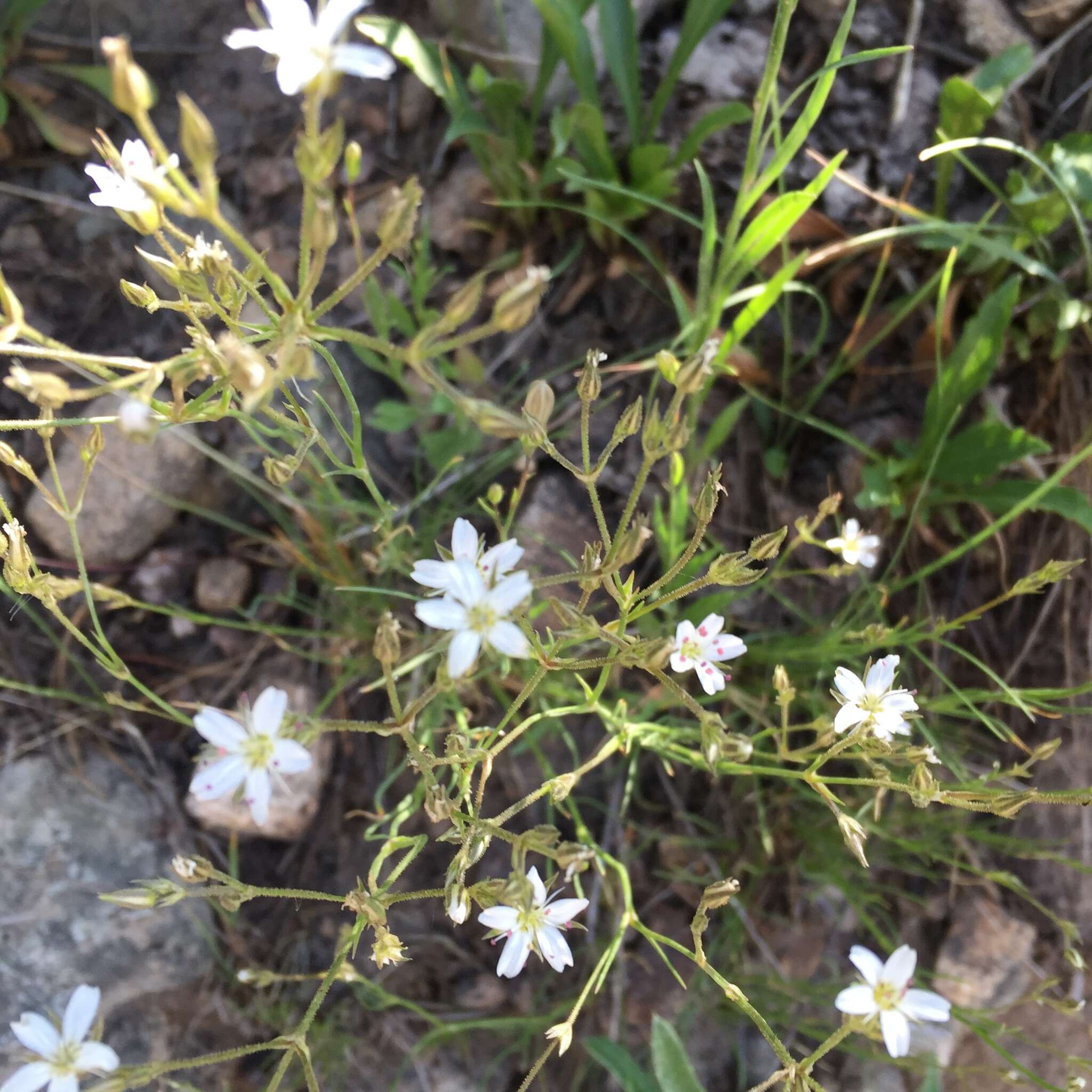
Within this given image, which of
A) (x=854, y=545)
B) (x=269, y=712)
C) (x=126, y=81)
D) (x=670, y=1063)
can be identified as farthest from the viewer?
(x=854, y=545)

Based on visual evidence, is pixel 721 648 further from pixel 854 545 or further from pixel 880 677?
pixel 854 545

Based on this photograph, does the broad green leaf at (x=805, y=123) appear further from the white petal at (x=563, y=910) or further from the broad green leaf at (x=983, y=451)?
the white petal at (x=563, y=910)

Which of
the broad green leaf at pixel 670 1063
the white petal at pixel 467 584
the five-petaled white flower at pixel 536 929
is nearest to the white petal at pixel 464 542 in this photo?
the white petal at pixel 467 584

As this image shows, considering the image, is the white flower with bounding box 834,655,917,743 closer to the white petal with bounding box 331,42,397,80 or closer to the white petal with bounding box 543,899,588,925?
the white petal with bounding box 543,899,588,925

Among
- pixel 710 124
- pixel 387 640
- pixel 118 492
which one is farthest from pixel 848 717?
pixel 118 492

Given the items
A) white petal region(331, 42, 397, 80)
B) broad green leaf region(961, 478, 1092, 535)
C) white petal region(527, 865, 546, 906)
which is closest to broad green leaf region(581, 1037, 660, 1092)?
white petal region(527, 865, 546, 906)
